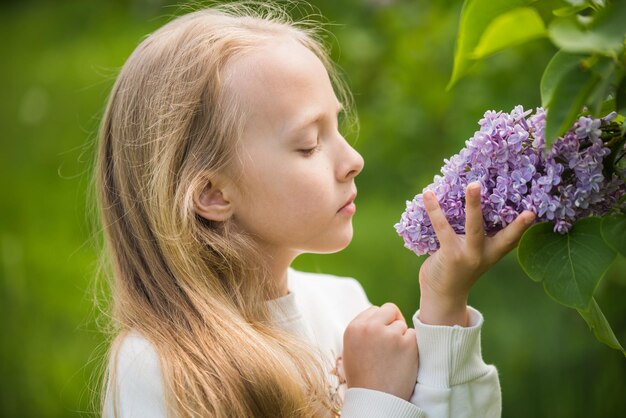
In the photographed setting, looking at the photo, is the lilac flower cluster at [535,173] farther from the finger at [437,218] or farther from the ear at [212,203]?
the ear at [212,203]

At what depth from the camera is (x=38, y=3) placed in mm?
6148

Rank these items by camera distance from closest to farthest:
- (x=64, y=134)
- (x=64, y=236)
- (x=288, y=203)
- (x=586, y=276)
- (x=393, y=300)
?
(x=586, y=276) < (x=288, y=203) < (x=393, y=300) < (x=64, y=236) < (x=64, y=134)

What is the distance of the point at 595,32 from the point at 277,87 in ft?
2.63

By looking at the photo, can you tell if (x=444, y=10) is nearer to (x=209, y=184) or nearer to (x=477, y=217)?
(x=209, y=184)

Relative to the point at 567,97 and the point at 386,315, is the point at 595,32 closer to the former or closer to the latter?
the point at 567,97

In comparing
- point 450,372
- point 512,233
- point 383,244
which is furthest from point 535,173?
point 383,244

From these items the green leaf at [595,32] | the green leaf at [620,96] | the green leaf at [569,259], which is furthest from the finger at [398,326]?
the green leaf at [595,32]

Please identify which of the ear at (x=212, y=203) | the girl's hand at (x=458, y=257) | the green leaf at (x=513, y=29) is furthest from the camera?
the ear at (x=212, y=203)

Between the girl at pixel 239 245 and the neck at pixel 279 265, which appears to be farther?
the neck at pixel 279 265

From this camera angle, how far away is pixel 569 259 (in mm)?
947

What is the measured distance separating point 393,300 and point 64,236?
1.71 metres

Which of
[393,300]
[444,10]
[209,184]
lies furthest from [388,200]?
[209,184]

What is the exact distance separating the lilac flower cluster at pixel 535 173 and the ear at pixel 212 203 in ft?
1.70

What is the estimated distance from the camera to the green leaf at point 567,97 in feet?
2.72
